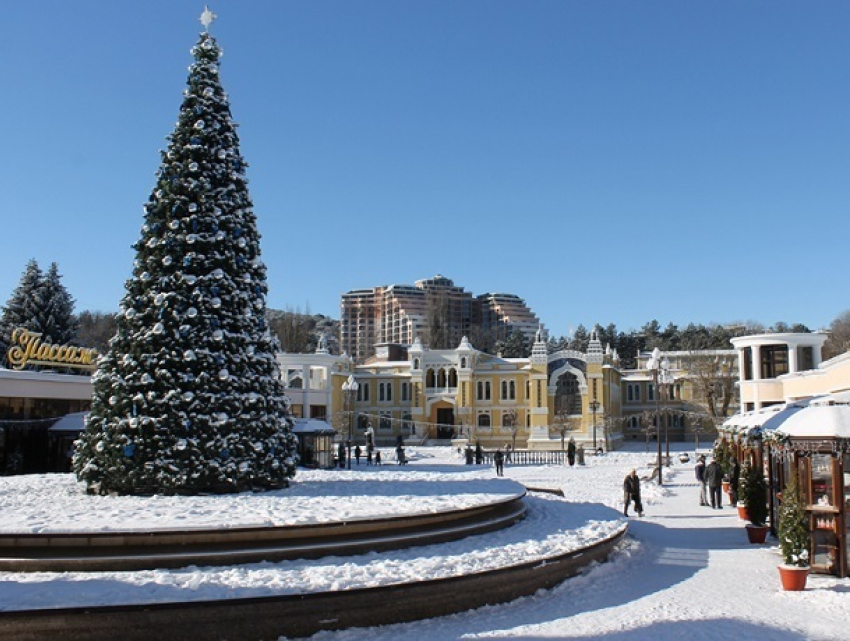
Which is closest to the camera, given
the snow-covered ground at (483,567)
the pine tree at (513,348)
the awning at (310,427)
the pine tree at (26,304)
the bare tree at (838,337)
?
the snow-covered ground at (483,567)

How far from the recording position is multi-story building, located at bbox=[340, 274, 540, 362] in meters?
154

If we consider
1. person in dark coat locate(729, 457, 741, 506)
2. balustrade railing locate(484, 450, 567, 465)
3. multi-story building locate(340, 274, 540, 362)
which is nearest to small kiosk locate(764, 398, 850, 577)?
person in dark coat locate(729, 457, 741, 506)

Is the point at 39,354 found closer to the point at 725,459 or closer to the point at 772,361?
the point at 725,459

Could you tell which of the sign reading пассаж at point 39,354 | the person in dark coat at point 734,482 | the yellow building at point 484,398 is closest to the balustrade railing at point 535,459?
Answer: the yellow building at point 484,398

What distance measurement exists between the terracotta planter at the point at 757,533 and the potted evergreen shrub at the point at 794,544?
157 inches

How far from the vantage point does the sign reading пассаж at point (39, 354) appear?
27.2 m

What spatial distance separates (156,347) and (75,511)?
3.66 metres

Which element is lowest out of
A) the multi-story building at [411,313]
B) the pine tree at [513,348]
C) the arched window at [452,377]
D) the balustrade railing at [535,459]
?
the balustrade railing at [535,459]

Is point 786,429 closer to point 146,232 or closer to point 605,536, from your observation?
point 605,536

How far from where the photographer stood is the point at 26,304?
163 feet

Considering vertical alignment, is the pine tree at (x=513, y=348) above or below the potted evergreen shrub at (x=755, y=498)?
above

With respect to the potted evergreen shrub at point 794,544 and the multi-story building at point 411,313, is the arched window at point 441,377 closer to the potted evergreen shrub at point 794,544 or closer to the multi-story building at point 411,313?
the potted evergreen shrub at point 794,544

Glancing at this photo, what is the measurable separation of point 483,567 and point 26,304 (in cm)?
4765

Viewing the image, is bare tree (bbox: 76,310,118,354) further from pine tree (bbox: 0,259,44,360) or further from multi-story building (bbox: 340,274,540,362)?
multi-story building (bbox: 340,274,540,362)
